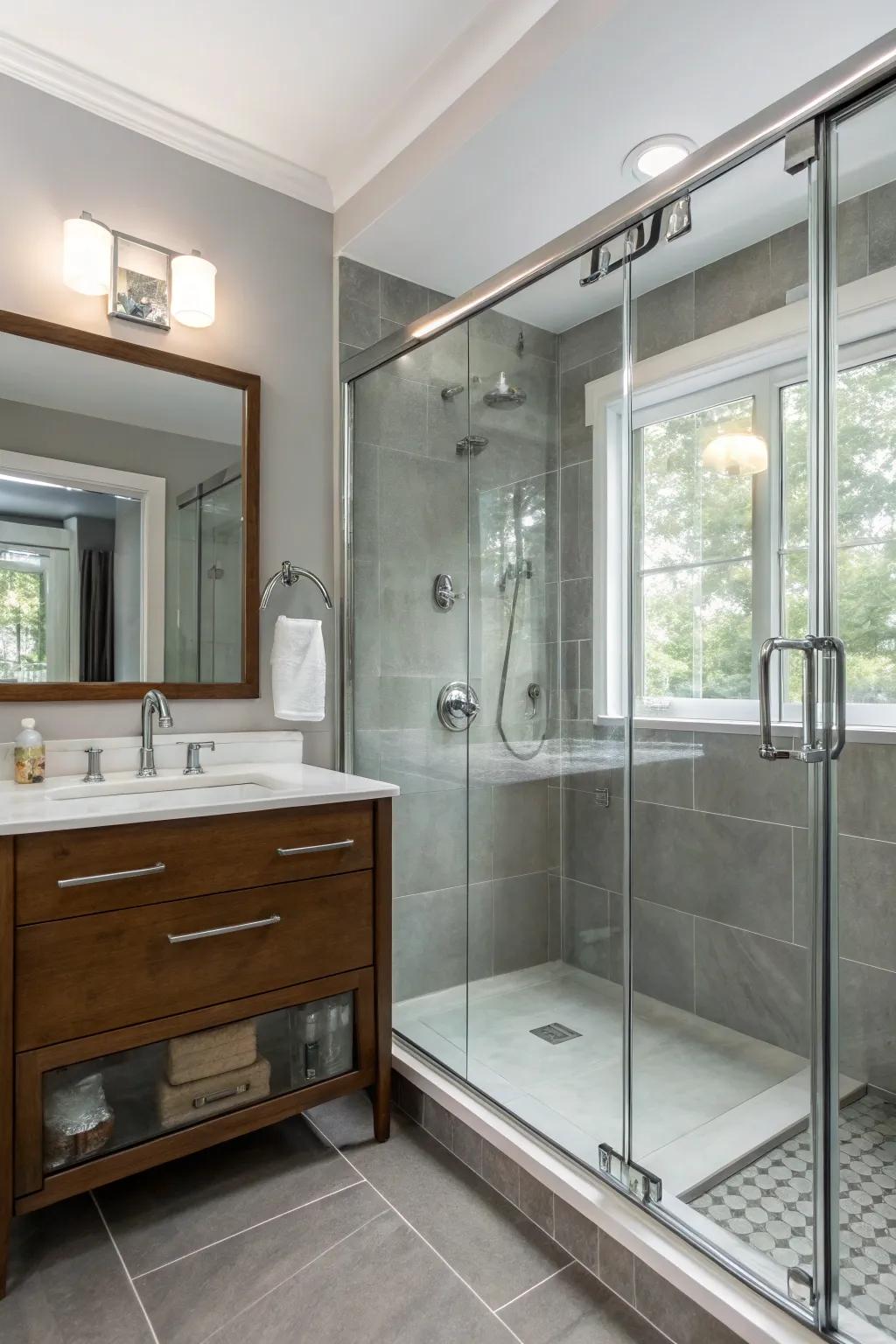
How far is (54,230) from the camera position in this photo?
1954mm

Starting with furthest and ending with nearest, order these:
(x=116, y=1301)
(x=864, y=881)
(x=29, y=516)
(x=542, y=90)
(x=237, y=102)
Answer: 1. (x=237, y=102)
2. (x=29, y=516)
3. (x=542, y=90)
4. (x=116, y=1301)
5. (x=864, y=881)

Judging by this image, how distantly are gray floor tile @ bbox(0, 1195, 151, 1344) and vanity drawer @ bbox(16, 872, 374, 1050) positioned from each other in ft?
1.39

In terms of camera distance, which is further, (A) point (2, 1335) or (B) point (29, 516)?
(B) point (29, 516)

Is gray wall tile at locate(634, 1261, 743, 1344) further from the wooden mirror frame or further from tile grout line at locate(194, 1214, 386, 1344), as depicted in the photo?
the wooden mirror frame

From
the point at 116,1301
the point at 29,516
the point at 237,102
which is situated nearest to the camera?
the point at 116,1301

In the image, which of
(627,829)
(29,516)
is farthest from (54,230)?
(627,829)

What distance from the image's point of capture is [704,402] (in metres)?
1.56

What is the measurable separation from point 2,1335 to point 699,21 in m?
2.71

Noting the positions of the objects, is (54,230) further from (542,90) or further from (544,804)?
(544,804)

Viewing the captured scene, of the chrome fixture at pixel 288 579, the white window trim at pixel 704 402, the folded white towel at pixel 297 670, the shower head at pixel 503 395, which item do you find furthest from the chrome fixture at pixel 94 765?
the shower head at pixel 503 395

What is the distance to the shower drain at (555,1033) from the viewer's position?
1.80m

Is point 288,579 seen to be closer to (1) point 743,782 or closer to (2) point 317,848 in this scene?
(2) point 317,848

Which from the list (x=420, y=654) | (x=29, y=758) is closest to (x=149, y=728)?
(x=29, y=758)

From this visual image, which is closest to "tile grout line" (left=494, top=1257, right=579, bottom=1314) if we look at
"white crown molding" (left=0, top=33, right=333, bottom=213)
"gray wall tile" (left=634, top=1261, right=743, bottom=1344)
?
"gray wall tile" (left=634, top=1261, right=743, bottom=1344)
